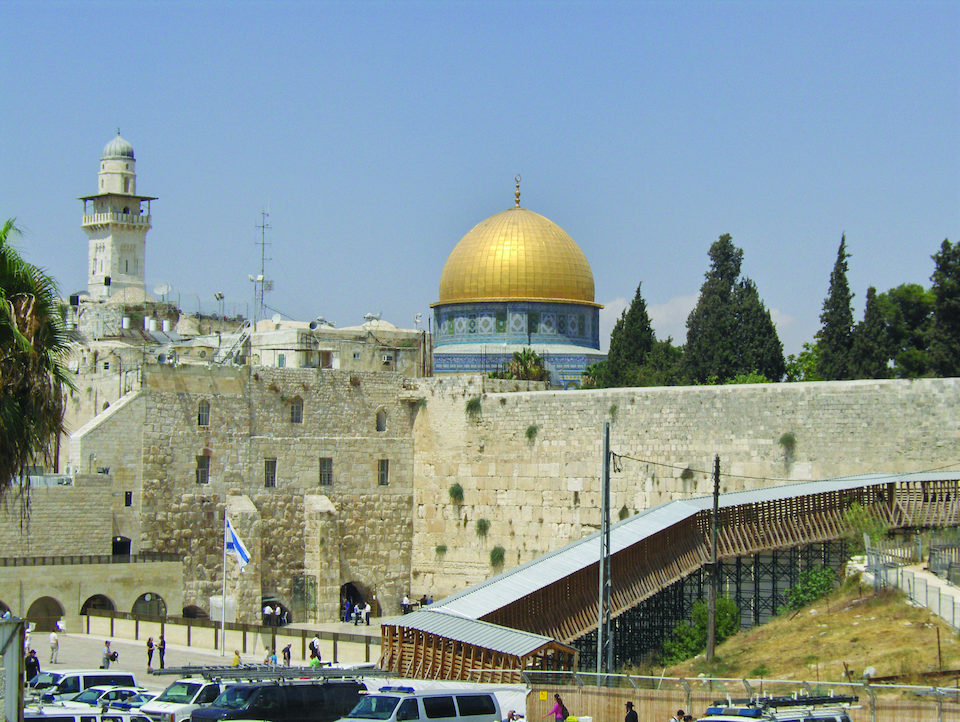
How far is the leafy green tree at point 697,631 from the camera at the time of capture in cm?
2552

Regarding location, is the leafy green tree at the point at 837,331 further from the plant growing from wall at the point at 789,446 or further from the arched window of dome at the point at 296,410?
the arched window of dome at the point at 296,410

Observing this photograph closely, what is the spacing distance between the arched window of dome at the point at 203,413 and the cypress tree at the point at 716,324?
13861mm

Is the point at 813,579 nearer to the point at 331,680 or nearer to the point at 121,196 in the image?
the point at 331,680

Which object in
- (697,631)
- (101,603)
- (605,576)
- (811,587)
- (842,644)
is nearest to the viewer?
(842,644)

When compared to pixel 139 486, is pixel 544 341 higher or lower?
higher

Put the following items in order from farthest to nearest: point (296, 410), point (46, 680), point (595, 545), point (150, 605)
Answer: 1. point (296, 410)
2. point (150, 605)
3. point (595, 545)
4. point (46, 680)

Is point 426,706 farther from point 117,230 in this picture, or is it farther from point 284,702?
point 117,230

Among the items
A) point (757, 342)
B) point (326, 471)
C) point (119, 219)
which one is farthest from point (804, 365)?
point (119, 219)

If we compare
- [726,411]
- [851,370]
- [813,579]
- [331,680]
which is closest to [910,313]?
[851,370]

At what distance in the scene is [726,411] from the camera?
1224 inches

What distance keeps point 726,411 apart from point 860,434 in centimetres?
298

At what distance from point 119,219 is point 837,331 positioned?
33.1 meters

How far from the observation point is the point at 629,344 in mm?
43875

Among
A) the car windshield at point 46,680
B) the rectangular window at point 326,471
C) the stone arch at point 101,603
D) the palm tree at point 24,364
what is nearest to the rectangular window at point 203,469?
the rectangular window at point 326,471
